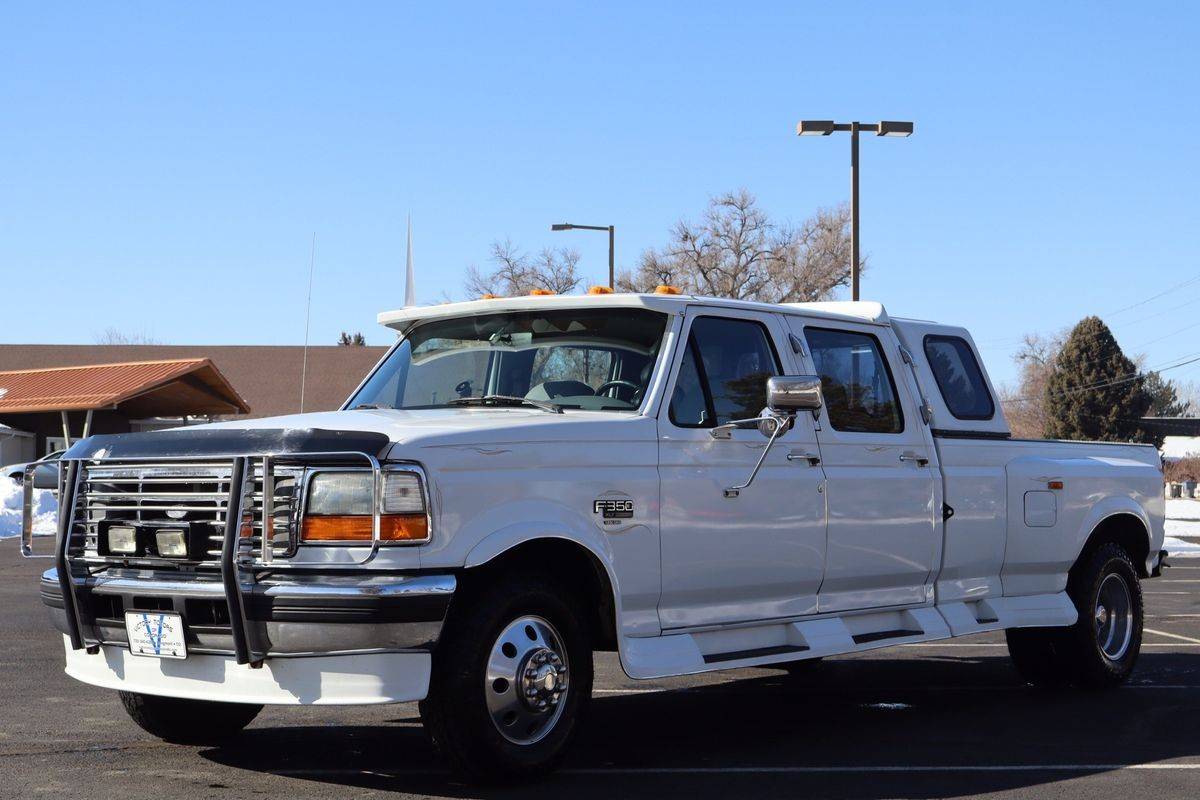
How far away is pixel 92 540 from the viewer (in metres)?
6.67

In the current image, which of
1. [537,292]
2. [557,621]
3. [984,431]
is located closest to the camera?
[557,621]

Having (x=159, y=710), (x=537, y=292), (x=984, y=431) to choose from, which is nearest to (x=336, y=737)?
(x=159, y=710)

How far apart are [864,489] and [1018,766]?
1.75 metres

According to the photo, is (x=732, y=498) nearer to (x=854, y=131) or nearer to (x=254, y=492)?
(x=254, y=492)

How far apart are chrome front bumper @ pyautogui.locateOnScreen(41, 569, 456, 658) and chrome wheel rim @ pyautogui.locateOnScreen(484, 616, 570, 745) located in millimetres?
410

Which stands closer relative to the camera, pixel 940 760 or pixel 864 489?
pixel 940 760

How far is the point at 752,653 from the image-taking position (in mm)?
7457

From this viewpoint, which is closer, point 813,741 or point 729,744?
point 729,744

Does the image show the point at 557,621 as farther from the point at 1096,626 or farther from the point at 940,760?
the point at 1096,626

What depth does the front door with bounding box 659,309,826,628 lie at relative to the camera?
Answer: 23.5ft

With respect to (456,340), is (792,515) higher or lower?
lower

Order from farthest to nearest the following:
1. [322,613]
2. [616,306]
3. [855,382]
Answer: [855,382] < [616,306] < [322,613]

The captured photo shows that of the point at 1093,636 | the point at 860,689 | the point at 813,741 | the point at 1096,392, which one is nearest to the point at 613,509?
the point at 813,741

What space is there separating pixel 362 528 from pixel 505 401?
1547 millimetres
